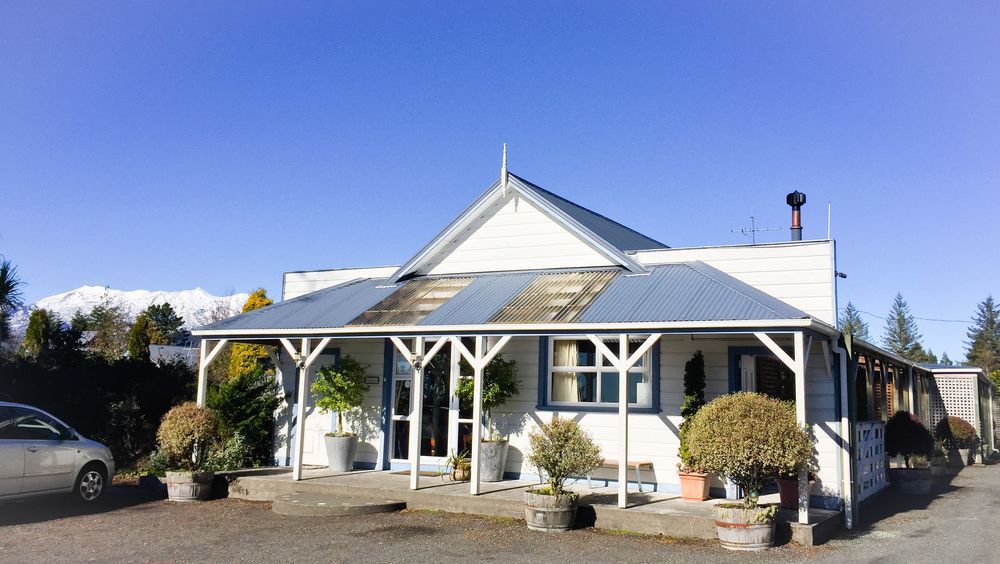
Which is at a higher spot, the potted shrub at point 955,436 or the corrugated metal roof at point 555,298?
the corrugated metal roof at point 555,298

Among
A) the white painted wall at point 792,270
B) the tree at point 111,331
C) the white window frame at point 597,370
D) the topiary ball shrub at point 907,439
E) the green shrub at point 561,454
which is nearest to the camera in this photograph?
the green shrub at point 561,454

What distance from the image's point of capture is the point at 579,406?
1333cm

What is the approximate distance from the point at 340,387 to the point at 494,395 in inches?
129

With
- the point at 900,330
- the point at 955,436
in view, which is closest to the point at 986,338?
the point at 900,330

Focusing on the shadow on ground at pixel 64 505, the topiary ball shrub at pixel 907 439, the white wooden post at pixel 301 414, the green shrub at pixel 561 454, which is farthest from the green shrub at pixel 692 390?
the shadow on ground at pixel 64 505

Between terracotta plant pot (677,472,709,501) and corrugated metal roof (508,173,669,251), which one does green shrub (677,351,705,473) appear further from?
corrugated metal roof (508,173,669,251)

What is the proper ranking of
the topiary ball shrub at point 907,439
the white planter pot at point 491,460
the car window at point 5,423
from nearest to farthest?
the car window at point 5,423, the white planter pot at point 491,460, the topiary ball shrub at point 907,439

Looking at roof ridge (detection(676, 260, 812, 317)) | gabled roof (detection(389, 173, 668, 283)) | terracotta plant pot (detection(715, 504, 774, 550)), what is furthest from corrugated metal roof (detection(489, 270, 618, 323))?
terracotta plant pot (detection(715, 504, 774, 550))

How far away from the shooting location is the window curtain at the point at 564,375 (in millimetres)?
13547

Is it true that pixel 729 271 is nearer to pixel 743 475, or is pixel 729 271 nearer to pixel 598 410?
pixel 598 410

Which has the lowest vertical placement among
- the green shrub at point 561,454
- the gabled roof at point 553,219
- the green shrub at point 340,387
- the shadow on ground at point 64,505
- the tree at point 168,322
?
the shadow on ground at point 64,505

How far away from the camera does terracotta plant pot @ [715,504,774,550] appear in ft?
29.9

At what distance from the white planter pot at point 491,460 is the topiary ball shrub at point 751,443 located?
4.36m

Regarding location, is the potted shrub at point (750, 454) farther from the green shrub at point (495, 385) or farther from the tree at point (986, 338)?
the tree at point (986, 338)
